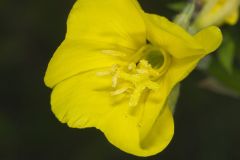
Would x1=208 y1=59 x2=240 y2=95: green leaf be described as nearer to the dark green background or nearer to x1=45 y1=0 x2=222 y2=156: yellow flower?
x1=45 y1=0 x2=222 y2=156: yellow flower

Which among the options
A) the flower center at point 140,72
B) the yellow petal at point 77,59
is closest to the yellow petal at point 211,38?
the flower center at point 140,72

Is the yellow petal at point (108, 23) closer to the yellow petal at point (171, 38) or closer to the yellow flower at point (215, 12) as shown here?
the yellow petal at point (171, 38)

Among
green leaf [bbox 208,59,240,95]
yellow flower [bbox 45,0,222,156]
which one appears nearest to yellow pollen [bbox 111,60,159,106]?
yellow flower [bbox 45,0,222,156]

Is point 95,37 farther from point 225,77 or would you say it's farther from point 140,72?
point 225,77

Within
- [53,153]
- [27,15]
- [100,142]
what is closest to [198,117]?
[100,142]

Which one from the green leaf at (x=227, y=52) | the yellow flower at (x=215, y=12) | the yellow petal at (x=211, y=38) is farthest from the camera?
the green leaf at (x=227, y=52)

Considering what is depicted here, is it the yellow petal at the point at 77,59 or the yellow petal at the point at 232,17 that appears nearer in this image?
the yellow petal at the point at 77,59

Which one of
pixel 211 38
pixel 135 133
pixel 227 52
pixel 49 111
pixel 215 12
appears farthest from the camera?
pixel 49 111

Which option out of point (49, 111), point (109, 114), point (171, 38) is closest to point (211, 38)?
point (171, 38)
